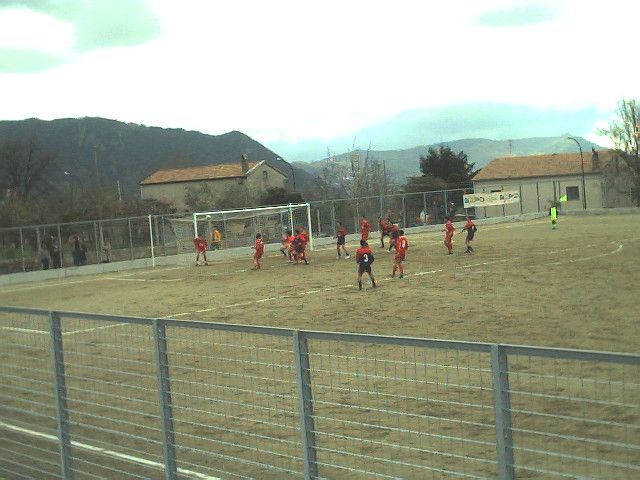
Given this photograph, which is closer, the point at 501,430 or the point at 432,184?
the point at 501,430

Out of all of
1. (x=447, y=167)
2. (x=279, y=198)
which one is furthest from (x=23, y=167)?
(x=447, y=167)

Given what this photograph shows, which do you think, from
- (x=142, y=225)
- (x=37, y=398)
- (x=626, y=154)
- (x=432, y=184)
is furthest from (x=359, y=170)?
(x=37, y=398)

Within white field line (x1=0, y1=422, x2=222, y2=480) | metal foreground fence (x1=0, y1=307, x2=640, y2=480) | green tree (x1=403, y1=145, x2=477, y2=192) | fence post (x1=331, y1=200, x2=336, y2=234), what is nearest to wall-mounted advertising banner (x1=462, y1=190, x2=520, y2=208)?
fence post (x1=331, y1=200, x2=336, y2=234)

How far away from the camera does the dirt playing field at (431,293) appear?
15.2m

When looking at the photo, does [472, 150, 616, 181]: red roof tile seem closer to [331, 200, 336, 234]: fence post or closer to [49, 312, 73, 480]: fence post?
[331, 200, 336, 234]: fence post

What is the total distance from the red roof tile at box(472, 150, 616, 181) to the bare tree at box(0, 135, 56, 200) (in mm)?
49211

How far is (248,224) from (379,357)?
37.2 m

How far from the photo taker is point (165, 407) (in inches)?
206

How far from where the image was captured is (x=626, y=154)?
82.0m

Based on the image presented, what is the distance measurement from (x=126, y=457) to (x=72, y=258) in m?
36.6

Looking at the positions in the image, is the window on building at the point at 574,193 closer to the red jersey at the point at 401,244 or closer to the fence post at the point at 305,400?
the red jersey at the point at 401,244

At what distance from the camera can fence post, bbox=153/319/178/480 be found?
17.0ft

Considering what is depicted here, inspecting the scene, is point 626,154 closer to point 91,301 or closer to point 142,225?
point 142,225

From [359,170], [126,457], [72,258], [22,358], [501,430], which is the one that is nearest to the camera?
[501,430]
